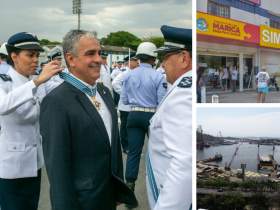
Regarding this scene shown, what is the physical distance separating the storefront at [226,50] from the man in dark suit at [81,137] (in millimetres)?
946

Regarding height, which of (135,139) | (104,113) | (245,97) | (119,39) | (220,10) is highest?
(119,39)

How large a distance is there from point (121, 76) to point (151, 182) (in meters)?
4.92

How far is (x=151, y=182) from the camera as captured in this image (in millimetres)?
1657

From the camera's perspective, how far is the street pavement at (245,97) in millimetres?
864

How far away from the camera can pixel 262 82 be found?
2.83 feet

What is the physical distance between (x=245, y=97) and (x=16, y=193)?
209 centimetres

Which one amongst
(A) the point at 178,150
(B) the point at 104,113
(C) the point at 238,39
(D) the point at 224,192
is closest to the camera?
(C) the point at 238,39

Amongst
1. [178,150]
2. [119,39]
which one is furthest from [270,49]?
[119,39]

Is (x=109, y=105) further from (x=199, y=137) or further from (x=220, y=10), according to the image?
(x=220, y=10)

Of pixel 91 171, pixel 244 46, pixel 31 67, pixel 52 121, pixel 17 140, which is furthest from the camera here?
pixel 31 67

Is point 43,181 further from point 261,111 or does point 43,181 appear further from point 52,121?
point 261,111

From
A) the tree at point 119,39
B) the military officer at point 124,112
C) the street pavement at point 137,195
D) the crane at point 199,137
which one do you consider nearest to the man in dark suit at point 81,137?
the crane at point 199,137

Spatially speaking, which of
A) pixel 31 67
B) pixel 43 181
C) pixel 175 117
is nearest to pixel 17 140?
pixel 31 67

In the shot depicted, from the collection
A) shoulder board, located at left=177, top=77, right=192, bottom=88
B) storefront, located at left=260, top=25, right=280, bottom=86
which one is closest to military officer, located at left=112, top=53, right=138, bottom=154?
shoulder board, located at left=177, top=77, right=192, bottom=88
